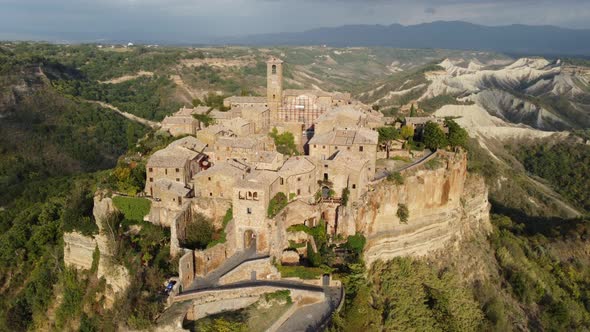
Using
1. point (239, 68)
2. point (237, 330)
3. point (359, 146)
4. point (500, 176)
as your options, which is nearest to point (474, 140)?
point (500, 176)

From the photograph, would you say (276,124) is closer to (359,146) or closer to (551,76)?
(359,146)

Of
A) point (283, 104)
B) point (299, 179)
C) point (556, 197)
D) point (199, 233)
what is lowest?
point (556, 197)

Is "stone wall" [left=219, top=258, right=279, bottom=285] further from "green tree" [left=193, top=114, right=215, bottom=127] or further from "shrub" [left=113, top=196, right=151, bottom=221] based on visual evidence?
"green tree" [left=193, top=114, right=215, bottom=127]

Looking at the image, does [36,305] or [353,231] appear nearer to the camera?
[353,231]

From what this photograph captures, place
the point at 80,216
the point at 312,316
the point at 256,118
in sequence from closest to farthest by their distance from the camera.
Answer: the point at 312,316 < the point at 80,216 < the point at 256,118

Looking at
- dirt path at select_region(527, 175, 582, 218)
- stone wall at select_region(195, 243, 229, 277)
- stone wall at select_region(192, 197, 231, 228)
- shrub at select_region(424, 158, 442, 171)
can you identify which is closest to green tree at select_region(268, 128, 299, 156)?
stone wall at select_region(192, 197, 231, 228)

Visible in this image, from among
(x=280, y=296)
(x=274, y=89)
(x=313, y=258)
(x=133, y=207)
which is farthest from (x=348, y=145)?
(x=133, y=207)

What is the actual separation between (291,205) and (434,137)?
17.6 meters

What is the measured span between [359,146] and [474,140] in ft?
165

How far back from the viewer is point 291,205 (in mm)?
29000

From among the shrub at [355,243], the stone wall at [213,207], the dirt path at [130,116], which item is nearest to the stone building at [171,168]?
the stone wall at [213,207]

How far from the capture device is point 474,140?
7750cm

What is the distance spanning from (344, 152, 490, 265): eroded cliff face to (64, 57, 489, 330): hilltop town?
80 mm

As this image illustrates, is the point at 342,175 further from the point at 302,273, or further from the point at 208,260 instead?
the point at 208,260
